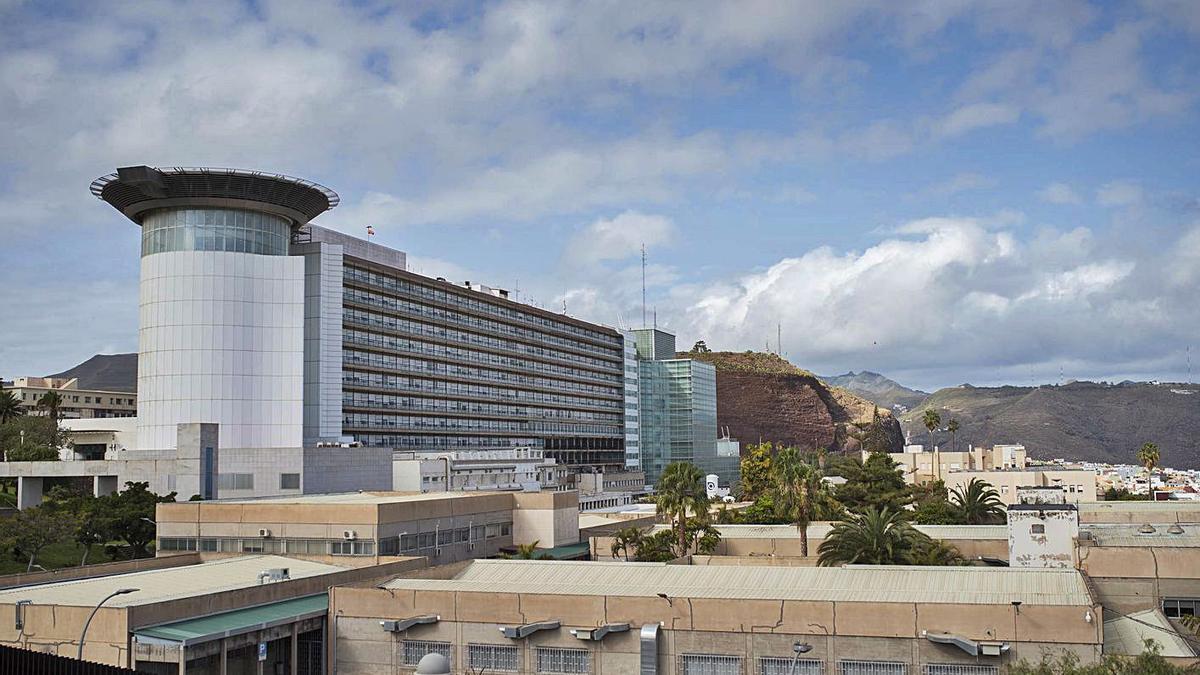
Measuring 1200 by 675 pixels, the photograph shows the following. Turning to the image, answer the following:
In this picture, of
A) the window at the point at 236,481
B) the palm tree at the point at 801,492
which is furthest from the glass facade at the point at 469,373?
the palm tree at the point at 801,492

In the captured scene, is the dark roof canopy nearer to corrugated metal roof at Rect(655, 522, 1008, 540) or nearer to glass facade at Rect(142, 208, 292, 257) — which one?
glass facade at Rect(142, 208, 292, 257)

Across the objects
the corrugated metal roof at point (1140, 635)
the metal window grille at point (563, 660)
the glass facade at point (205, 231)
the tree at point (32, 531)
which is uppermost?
the glass facade at point (205, 231)

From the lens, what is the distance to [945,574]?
48656mm

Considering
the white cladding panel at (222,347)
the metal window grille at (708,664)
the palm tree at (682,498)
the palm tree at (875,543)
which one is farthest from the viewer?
the white cladding panel at (222,347)

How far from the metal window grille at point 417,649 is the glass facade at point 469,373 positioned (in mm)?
83136

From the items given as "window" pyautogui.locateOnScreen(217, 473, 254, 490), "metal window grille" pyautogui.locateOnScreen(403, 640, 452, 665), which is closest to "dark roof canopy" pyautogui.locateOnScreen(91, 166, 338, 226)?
"window" pyautogui.locateOnScreen(217, 473, 254, 490)

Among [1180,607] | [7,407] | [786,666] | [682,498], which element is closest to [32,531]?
[682,498]

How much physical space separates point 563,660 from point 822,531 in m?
43.7

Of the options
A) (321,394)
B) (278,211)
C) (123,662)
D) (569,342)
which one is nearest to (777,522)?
(321,394)

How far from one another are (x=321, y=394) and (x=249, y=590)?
73758mm

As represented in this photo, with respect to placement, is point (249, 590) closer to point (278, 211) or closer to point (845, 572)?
point (845, 572)

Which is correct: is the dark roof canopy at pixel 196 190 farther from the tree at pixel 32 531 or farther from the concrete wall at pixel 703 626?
the concrete wall at pixel 703 626

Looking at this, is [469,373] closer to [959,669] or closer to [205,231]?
[205,231]

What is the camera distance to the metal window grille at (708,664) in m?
42.3
